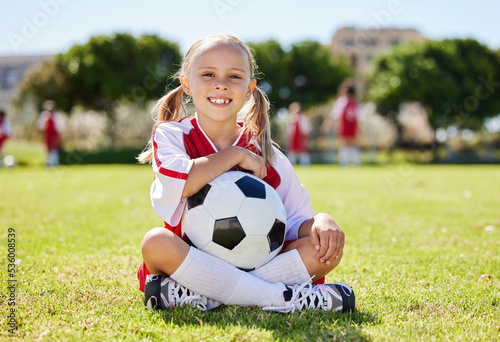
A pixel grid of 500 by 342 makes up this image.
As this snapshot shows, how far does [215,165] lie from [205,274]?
53 cm

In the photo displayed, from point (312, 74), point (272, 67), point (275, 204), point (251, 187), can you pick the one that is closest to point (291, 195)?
point (275, 204)

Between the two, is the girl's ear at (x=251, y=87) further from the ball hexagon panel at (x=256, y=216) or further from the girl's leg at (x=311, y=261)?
the girl's leg at (x=311, y=261)

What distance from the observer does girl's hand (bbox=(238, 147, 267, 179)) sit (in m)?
2.38

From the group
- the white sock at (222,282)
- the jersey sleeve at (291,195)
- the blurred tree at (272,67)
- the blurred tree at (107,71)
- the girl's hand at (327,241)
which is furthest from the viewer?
the blurred tree at (272,67)

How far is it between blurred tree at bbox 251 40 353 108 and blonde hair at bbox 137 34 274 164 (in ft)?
85.6

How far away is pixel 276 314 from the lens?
84.0 inches

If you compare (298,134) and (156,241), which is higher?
(156,241)

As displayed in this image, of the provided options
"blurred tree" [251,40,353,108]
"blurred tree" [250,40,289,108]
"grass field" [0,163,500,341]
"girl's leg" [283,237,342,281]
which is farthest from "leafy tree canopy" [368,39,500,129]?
"girl's leg" [283,237,342,281]

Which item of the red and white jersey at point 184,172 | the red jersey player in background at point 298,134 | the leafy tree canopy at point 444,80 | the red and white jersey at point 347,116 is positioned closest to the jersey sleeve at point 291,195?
the red and white jersey at point 184,172

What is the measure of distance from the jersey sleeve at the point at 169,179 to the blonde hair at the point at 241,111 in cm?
27

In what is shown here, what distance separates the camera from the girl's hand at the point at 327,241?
2262mm

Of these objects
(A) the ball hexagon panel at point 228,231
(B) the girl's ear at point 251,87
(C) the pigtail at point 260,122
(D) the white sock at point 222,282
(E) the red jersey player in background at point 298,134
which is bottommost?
(E) the red jersey player in background at point 298,134

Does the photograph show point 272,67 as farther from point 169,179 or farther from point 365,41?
point 365,41

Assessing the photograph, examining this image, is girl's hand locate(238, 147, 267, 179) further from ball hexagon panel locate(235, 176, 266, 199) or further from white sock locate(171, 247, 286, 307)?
white sock locate(171, 247, 286, 307)
